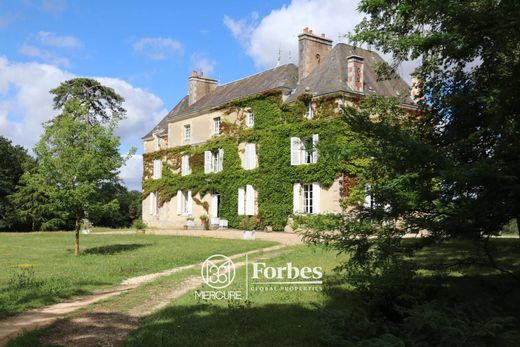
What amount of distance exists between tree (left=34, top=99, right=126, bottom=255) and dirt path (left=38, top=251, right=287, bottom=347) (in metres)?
7.52

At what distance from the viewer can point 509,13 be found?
470 centimetres

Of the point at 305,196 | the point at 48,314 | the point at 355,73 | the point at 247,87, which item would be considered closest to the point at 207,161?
the point at 247,87

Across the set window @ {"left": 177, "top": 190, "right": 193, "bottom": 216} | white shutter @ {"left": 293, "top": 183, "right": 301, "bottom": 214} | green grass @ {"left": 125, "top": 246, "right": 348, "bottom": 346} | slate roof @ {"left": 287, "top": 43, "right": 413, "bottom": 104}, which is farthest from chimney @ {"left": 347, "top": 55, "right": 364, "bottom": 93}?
green grass @ {"left": 125, "top": 246, "right": 348, "bottom": 346}

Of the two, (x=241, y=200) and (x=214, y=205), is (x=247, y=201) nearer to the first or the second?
(x=241, y=200)

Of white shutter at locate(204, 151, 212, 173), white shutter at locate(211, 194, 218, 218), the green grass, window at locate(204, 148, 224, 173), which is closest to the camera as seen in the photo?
the green grass

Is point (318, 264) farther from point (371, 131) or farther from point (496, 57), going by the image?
point (371, 131)

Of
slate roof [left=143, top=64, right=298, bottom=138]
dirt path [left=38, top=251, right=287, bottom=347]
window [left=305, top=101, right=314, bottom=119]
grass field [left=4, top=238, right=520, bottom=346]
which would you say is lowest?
dirt path [left=38, top=251, right=287, bottom=347]

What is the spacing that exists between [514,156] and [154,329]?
4792 mm

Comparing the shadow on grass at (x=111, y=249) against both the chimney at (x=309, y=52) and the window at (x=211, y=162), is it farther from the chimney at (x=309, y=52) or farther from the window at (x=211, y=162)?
the chimney at (x=309, y=52)

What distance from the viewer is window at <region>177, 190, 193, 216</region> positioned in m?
30.7

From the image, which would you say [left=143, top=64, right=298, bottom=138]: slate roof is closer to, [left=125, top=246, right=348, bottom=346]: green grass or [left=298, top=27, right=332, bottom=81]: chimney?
[left=298, top=27, right=332, bottom=81]: chimney

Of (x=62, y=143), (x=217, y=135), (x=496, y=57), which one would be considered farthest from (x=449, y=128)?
(x=217, y=135)

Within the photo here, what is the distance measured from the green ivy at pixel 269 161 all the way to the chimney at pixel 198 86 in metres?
5.19

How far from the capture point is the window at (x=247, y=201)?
25539 millimetres
